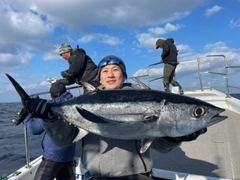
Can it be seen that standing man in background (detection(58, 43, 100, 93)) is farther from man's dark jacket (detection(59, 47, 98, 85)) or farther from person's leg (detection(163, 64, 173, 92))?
person's leg (detection(163, 64, 173, 92))

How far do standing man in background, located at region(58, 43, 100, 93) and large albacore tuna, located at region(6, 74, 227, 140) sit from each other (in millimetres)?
3366

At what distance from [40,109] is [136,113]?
86 centimetres

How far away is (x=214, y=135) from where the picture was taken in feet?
19.7

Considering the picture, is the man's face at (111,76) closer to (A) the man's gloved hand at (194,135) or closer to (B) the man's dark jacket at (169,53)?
(A) the man's gloved hand at (194,135)

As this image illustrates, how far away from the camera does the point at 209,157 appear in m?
4.61

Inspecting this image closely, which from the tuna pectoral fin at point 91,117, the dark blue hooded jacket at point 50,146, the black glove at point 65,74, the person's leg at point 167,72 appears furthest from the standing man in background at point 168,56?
the tuna pectoral fin at point 91,117

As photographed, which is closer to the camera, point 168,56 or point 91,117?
point 91,117

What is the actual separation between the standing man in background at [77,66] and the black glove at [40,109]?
3.40 m

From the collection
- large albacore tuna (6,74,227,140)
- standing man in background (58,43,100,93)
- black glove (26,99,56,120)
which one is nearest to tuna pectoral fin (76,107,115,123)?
large albacore tuna (6,74,227,140)

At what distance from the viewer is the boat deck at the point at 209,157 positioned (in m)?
3.99

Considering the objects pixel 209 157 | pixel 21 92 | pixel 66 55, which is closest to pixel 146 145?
pixel 21 92

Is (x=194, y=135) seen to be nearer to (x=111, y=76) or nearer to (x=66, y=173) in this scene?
(x=111, y=76)

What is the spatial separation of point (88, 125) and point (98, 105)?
0.66 ft

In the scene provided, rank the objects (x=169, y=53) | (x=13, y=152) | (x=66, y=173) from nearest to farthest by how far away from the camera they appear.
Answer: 1. (x=66, y=173)
2. (x=169, y=53)
3. (x=13, y=152)
